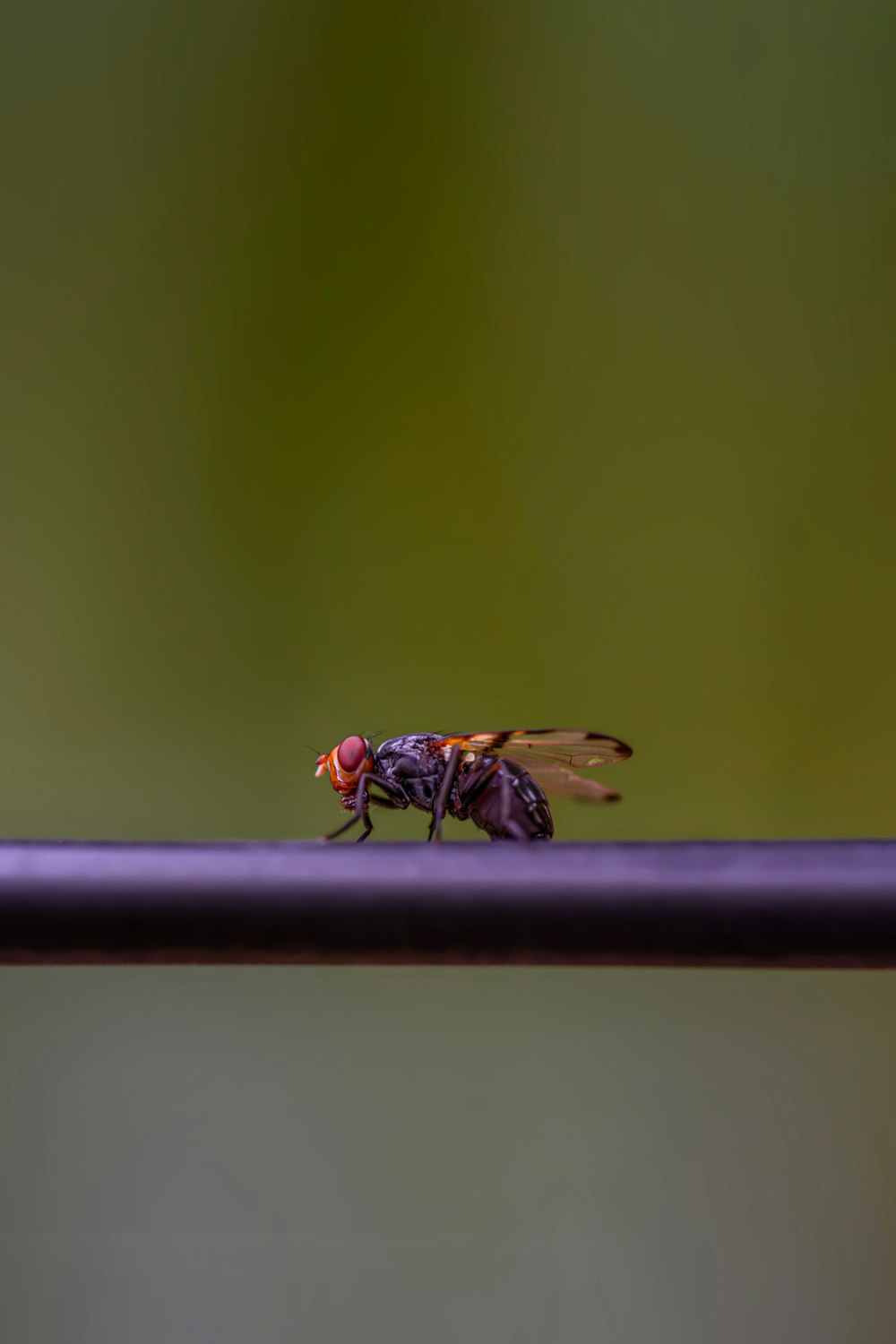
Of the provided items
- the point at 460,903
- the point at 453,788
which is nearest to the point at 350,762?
the point at 453,788

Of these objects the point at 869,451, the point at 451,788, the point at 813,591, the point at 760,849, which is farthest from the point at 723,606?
the point at 760,849

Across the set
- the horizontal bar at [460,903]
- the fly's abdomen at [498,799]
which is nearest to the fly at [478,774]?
the fly's abdomen at [498,799]

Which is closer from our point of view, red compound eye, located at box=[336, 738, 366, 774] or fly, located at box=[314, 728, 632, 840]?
fly, located at box=[314, 728, 632, 840]

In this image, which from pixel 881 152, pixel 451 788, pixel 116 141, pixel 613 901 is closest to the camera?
pixel 613 901

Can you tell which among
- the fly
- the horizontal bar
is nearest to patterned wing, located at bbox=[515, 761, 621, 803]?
the fly

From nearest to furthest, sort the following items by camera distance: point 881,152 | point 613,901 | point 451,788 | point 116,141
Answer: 1. point 613,901
2. point 451,788
3. point 881,152
4. point 116,141

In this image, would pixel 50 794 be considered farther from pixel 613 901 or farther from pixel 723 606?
pixel 613 901

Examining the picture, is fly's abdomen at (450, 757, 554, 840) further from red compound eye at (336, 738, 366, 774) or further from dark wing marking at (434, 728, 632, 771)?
red compound eye at (336, 738, 366, 774)

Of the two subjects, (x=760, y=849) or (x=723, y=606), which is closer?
(x=760, y=849)
